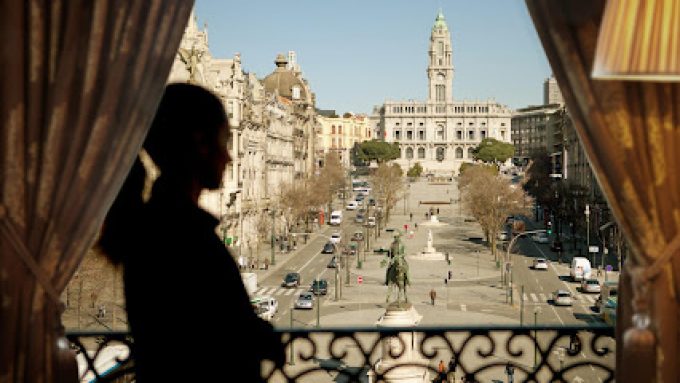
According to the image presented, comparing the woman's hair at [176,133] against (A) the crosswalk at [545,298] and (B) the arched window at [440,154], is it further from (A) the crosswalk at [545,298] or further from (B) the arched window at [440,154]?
(B) the arched window at [440,154]

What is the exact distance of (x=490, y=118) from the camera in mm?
159875

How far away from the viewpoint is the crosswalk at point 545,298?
1363 inches

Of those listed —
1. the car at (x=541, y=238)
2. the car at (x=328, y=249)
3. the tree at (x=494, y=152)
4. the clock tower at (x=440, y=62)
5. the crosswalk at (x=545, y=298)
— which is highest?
the clock tower at (x=440, y=62)

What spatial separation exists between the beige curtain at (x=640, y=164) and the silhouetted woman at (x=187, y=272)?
6.70ft

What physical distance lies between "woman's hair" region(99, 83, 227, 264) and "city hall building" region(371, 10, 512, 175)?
154 meters

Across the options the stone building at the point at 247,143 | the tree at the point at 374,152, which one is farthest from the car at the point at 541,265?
the tree at the point at 374,152

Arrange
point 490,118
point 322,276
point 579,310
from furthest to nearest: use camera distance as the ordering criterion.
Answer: point 490,118 → point 322,276 → point 579,310

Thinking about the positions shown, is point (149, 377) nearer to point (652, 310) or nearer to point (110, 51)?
point (110, 51)

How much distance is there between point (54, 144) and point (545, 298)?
32853 mm

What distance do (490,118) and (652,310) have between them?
158580 millimetres

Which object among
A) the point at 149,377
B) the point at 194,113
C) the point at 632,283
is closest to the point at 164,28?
the point at 194,113

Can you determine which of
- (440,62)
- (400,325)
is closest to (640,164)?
(400,325)

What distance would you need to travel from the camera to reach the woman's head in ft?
12.8

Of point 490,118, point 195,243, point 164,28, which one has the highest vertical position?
point 490,118
